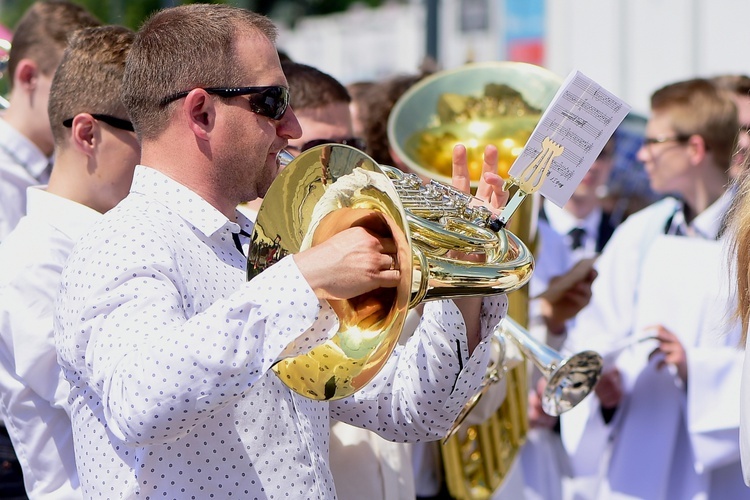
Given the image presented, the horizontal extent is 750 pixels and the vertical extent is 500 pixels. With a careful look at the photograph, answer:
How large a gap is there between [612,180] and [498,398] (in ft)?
20.1

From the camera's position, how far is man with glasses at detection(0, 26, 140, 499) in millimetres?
2615

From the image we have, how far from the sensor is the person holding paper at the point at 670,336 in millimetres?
4105

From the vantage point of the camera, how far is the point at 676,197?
495cm

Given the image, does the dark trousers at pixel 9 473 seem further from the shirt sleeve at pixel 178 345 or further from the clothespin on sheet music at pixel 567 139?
the clothespin on sheet music at pixel 567 139

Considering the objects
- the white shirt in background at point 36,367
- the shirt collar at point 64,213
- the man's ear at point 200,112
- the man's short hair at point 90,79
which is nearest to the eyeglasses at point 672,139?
the man's short hair at point 90,79

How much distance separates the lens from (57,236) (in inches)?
108

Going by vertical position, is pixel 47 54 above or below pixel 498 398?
above

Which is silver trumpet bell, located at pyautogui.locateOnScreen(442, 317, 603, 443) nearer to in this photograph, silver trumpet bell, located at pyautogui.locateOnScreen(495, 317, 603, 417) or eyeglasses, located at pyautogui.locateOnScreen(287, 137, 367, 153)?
silver trumpet bell, located at pyautogui.locateOnScreen(495, 317, 603, 417)

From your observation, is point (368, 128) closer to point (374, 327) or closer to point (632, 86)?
point (374, 327)

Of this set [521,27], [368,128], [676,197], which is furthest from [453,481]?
[521,27]

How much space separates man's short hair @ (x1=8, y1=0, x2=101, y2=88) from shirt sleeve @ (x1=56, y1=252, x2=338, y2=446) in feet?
6.78

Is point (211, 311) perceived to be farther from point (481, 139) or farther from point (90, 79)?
point (481, 139)

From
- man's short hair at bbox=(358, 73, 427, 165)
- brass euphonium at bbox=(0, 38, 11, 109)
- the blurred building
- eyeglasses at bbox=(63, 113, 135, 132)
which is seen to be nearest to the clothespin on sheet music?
eyeglasses at bbox=(63, 113, 135, 132)

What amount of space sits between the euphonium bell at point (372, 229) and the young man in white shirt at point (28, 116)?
189 centimetres
